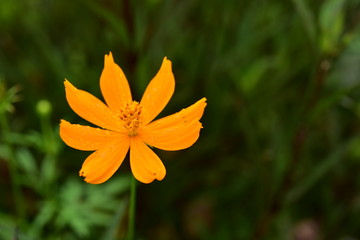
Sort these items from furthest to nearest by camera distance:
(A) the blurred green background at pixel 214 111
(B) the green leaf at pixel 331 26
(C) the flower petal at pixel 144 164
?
1. (A) the blurred green background at pixel 214 111
2. (B) the green leaf at pixel 331 26
3. (C) the flower petal at pixel 144 164

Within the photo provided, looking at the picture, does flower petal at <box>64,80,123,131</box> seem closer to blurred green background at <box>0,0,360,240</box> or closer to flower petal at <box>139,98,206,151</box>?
flower petal at <box>139,98,206,151</box>

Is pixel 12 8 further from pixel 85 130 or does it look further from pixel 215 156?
pixel 85 130

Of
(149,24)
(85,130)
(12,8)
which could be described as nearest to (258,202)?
(85,130)

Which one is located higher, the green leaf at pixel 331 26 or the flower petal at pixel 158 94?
the green leaf at pixel 331 26

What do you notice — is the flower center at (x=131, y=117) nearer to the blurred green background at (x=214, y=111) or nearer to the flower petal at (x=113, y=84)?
the flower petal at (x=113, y=84)

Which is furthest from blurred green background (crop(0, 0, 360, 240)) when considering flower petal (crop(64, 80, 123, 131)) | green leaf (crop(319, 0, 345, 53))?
flower petal (crop(64, 80, 123, 131))

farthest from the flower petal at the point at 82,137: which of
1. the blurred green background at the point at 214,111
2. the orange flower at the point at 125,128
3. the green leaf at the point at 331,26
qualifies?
the green leaf at the point at 331,26
